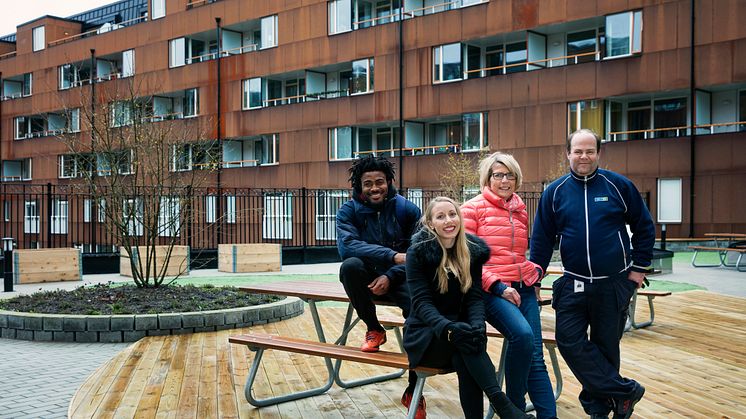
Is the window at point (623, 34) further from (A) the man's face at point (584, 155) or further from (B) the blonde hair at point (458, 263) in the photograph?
(B) the blonde hair at point (458, 263)

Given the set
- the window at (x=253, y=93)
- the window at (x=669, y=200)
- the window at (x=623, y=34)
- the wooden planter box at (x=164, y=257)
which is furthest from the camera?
the window at (x=253, y=93)

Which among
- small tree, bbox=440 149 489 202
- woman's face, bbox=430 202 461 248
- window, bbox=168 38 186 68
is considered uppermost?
window, bbox=168 38 186 68

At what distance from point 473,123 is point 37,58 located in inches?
1368

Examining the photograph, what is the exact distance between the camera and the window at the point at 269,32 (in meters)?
38.0

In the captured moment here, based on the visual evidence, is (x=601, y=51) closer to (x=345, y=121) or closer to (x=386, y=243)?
(x=345, y=121)

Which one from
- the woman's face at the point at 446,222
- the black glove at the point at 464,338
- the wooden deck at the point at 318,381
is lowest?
the wooden deck at the point at 318,381

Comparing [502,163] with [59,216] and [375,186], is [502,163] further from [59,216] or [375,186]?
[59,216]

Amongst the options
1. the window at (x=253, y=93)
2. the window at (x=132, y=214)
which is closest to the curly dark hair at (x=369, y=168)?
the window at (x=132, y=214)

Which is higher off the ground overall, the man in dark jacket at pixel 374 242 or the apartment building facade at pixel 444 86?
the apartment building facade at pixel 444 86

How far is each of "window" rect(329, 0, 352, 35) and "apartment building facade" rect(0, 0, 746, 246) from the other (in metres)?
0.07

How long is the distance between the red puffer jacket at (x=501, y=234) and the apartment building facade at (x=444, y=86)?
33.9ft

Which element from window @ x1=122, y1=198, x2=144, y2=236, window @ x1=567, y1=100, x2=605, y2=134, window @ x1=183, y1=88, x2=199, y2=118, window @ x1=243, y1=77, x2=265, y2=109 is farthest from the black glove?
window @ x1=183, y1=88, x2=199, y2=118

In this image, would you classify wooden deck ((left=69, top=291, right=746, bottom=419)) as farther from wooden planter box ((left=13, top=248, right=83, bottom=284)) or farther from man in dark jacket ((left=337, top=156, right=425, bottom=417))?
wooden planter box ((left=13, top=248, right=83, bottom=284))

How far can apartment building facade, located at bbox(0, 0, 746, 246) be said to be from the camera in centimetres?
2612
